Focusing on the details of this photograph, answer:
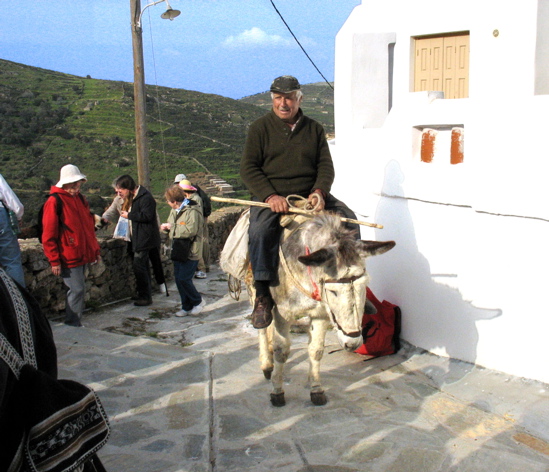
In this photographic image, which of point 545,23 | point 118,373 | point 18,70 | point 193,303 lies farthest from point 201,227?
point 18,70

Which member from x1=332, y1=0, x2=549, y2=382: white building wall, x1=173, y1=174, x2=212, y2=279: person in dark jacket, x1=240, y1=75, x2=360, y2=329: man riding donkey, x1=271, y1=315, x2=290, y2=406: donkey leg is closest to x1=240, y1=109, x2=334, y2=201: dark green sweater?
x1=240, y1=75, x2=360, y2=329: man riding donkey

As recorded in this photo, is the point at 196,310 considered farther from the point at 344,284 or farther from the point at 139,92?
the point at 139,92

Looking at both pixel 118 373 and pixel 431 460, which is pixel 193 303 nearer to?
pixel 118 373

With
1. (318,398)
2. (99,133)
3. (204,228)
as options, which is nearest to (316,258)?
(318,398)

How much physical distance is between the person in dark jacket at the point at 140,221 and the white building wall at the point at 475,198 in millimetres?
3061

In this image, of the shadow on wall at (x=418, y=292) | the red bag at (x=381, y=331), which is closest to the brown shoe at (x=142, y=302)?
the shadow on wall at (x=418, y=292)

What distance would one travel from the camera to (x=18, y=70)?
121 ft

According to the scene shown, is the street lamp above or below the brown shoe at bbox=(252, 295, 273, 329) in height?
above

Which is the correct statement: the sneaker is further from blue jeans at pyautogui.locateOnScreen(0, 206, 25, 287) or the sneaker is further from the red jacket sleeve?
blue jeans at pyautogui.locateOnScreen(0, 206, 25, 287)

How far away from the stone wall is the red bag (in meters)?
3.31

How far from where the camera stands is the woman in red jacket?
6316 millimetres

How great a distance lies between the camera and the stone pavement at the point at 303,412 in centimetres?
383

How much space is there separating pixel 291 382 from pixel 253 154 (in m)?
2.10

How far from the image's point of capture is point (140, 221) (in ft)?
27.6
